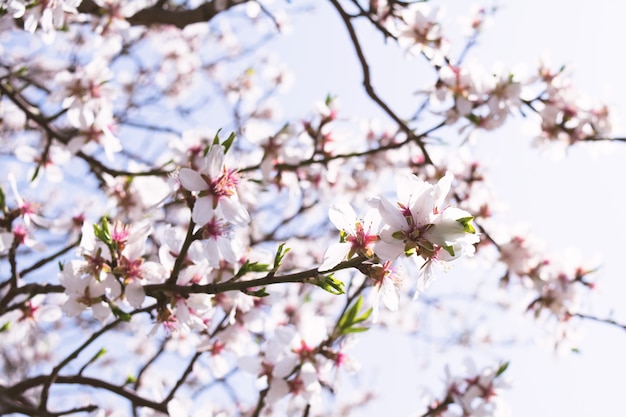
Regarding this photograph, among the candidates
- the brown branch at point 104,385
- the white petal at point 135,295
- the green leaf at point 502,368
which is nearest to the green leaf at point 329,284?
the white petal at point 135,295

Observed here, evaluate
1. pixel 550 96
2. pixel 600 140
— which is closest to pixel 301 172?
pixel 550 96

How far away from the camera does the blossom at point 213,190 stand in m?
1.46

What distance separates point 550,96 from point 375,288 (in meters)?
2.59

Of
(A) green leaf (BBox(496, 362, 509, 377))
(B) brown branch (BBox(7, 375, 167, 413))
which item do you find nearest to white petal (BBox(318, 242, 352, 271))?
(B) brown branch (BBox(7, 375, 167, 413))

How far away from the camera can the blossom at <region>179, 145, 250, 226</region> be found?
1457mm

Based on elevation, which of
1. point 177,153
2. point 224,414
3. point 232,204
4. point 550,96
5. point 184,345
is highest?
point 550,96

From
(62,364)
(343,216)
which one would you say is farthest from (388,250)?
(62,364)

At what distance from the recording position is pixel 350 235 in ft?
4.47

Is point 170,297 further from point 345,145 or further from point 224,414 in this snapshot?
point 345,145

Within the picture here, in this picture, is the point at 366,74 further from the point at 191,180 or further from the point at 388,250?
the point at 388,250

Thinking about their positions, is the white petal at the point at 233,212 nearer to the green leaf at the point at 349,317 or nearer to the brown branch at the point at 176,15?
the green leaf at the point at 349,317

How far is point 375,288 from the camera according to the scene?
143 cm

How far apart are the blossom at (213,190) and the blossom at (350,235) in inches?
11.8

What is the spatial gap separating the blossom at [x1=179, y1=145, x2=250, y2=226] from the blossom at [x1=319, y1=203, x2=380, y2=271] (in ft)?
0.99
